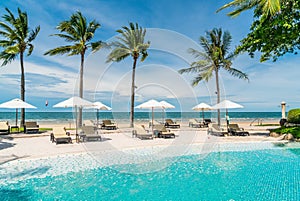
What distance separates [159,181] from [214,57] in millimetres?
16741

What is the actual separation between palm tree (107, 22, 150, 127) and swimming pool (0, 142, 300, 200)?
512 inches

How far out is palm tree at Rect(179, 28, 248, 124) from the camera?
21.3 meters

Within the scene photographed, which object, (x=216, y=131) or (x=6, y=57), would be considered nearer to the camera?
(x=216, y=131)

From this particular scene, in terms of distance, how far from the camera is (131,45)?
20.9 metres

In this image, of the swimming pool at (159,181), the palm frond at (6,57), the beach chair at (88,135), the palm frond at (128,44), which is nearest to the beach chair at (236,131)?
the swimming pool at (159,181)

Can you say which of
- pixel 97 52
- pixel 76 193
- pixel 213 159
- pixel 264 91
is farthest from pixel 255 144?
pixel 264 91

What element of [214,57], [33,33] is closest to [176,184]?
[214,57]

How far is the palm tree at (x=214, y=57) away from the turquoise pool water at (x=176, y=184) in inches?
542

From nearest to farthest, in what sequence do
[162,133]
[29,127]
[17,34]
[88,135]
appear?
[88,135] < [162,133] < [29,127] < [17,34]

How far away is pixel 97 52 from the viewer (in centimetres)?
1986

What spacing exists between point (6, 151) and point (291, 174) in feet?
36.5

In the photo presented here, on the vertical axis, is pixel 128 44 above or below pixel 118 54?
above

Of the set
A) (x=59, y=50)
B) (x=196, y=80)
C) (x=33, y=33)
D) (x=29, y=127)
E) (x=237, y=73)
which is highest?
(x=33, y=33)

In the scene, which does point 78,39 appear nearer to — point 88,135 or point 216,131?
point 88,135
